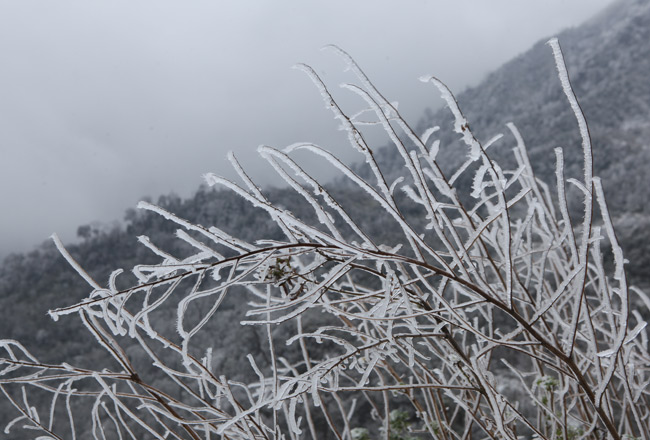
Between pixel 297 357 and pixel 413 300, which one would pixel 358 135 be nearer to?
pixel 413 300

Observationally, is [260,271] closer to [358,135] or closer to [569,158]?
[358,135]

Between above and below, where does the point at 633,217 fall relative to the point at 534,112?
below

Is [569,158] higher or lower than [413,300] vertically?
lower

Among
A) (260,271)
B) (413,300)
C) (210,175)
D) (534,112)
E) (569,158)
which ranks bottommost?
(569,158)

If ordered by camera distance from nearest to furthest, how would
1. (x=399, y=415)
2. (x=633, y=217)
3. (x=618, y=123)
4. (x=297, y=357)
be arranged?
(x=399, y=415) → (x=297, y=357) → (x=633, y=217) → (x=618, y=123)

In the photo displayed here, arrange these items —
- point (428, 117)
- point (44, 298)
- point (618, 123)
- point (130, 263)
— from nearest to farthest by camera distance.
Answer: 1. point (44, 298)
2. point (130, 263)
3. point (618, 123)
4. point (428, 117)

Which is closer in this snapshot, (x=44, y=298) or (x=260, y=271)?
(x=260, y=271)

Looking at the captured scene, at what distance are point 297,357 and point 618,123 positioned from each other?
19.0 m

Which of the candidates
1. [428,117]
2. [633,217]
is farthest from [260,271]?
[428,117]

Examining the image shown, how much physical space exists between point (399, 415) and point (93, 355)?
504 inches

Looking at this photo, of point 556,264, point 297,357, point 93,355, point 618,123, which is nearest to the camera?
point 556,264

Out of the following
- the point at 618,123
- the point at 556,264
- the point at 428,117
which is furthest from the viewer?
the point at 428,117

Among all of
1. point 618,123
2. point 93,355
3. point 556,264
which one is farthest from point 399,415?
point 618,123

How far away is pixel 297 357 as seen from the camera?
9711mm
